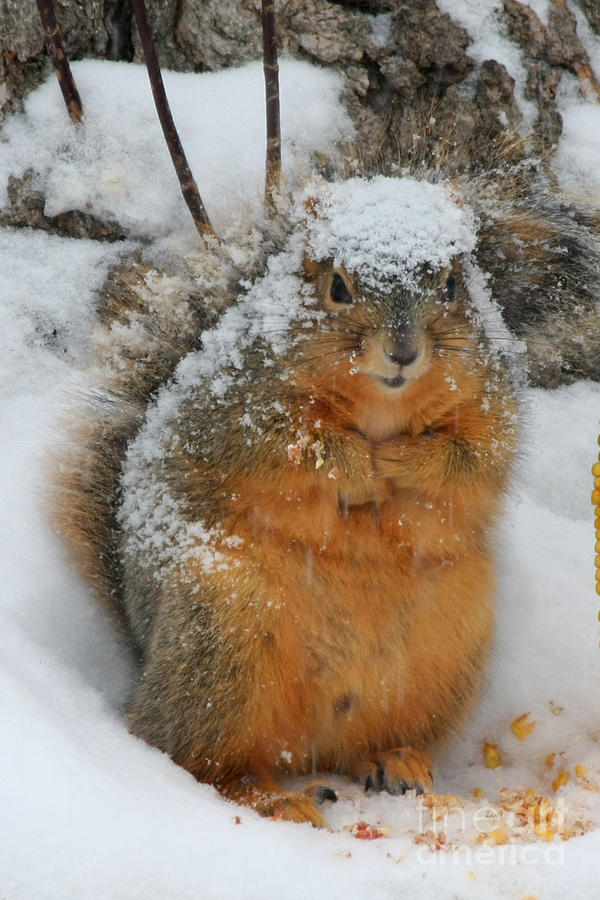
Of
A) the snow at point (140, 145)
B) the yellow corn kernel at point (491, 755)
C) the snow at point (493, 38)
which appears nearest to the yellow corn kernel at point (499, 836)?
the yellow corn kernel at point (491, 755)

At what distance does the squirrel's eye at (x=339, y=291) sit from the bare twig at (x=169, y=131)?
1.68 ft

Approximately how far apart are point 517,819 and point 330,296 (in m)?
0.98

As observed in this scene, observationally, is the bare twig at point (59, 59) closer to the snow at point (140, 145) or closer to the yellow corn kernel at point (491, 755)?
the snow at point (140, 145)

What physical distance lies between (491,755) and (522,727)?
90 mm

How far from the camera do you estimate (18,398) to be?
248cm

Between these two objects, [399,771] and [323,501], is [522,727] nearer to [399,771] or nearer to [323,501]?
[399,771]

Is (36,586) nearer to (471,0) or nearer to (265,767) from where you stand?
(265,767)

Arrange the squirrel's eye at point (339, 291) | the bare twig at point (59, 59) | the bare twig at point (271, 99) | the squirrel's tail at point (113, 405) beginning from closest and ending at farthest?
the squirrel's eye at point (339, 291), the squirrel's tail at point (113, 405), the bare twig at point (271, 99), the bare twig at point (59, 59)

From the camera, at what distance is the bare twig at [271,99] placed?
7.29ft

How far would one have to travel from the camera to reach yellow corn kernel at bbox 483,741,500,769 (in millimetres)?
2092

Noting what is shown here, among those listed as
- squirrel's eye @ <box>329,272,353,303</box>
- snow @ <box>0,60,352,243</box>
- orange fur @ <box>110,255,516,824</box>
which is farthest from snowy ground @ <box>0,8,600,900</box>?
squirrel's eye @ <box>329,272,353,303</box>

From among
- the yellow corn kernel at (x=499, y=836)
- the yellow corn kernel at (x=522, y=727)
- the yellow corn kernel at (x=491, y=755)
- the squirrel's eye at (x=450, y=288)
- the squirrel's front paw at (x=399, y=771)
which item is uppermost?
the squirrel's eye at (x=450, y=288)

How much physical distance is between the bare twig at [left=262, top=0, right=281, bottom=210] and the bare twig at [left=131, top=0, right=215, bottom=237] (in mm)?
183

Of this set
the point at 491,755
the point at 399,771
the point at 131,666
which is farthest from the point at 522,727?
the point at 131,666
